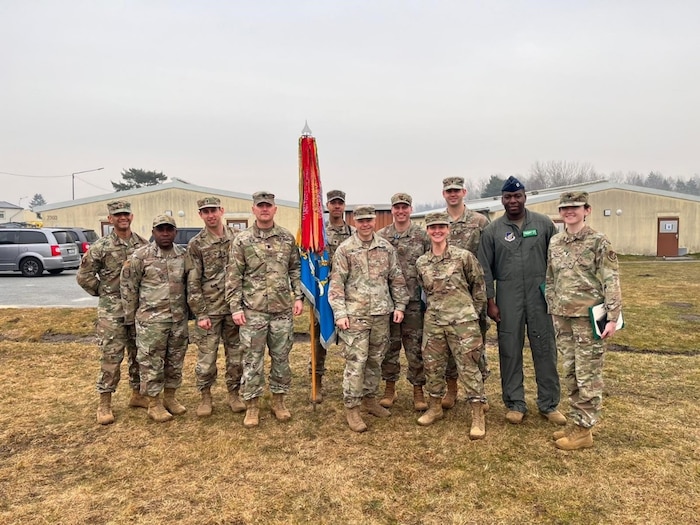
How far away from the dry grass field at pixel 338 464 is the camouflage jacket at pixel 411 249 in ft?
3.99

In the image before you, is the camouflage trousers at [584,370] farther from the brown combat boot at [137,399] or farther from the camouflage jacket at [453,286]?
the brown combat boot at [137,399]

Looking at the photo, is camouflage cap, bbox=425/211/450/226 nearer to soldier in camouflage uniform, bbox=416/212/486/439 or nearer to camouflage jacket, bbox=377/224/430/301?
soldier in camouflage uniform, bbox=416/212/486/439

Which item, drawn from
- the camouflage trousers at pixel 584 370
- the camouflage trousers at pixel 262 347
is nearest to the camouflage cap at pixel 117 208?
the camouflage trousers at pixel 262 347

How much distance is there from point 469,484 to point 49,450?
3.28m

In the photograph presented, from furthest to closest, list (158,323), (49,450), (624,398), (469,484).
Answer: (624,398) < (158,323) < (49,450) < (469,484)

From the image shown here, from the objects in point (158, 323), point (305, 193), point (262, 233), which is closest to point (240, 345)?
point (158, 323)

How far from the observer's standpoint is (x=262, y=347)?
4160 mm

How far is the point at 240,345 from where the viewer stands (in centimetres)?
430

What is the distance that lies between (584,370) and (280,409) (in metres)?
2.60

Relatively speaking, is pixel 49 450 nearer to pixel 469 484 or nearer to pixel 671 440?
pixel 469 484

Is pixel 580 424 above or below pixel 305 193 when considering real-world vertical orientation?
below

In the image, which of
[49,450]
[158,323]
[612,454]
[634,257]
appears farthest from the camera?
[634,257]

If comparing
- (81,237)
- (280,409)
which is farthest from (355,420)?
(81,237)

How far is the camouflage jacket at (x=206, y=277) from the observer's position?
4.18 metres
